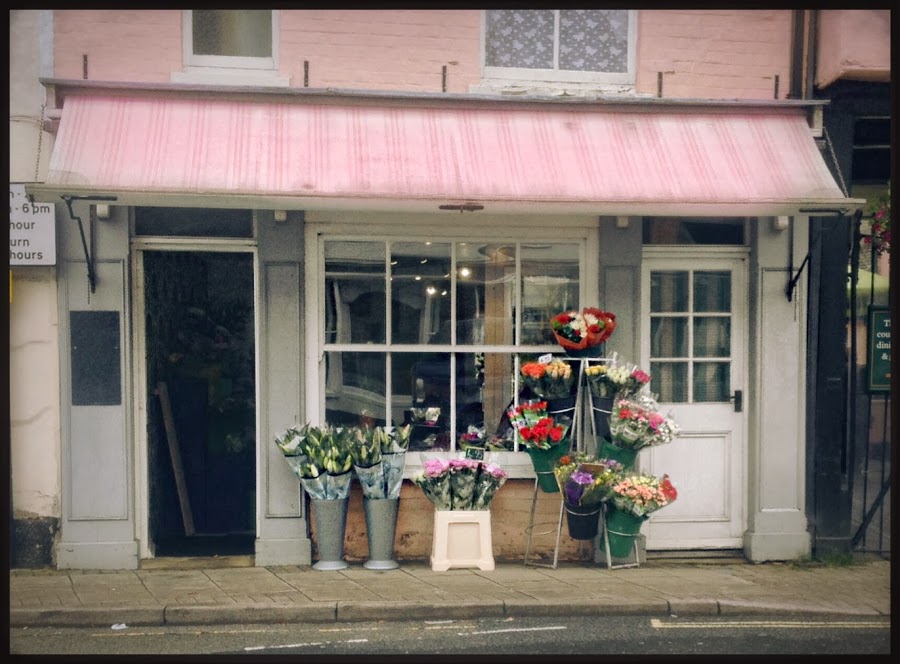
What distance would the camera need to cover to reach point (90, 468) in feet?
27.9

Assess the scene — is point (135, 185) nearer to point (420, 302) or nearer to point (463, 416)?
point (420, 302)

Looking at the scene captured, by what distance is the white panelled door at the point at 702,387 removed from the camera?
922 cm

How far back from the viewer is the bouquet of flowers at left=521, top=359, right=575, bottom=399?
27.8 ft

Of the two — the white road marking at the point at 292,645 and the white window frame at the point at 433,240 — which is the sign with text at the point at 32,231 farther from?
the white road marking at the point at 292,645

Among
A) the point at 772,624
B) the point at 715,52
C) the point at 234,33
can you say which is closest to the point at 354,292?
the point at 234,33

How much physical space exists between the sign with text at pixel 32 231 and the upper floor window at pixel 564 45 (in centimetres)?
387

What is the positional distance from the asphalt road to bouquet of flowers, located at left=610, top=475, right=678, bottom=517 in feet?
3.29

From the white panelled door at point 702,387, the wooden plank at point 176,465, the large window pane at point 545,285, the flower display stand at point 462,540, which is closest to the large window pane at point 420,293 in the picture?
the large window pane at point 545,285

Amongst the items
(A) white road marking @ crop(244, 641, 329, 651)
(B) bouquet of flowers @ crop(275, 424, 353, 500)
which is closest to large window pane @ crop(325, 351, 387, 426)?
(B) bouquet of flowers @ crop(275, 424, 353, 500)
